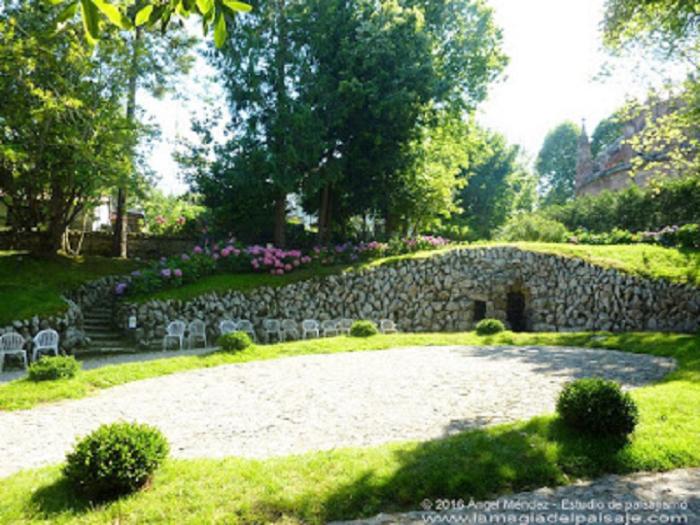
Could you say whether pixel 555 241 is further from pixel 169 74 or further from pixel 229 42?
pixel 169 74

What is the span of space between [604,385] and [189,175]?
17.8 m

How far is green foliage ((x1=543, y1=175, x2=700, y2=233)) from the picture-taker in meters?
19.8

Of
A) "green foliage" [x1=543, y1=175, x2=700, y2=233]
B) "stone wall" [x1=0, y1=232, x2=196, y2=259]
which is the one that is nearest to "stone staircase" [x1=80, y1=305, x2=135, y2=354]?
"stone wall" [x1=0, y1=232, x2=196, y2=259]

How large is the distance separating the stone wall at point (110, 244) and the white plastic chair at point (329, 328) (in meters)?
9.08

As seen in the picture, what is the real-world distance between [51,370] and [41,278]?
8.30 meters

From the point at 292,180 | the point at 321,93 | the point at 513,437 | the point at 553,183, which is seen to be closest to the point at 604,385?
the point at 513,437

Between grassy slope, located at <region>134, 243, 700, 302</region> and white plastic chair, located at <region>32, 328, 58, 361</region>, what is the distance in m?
3.16

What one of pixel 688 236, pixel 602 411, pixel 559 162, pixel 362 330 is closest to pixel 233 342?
pixel 362 330

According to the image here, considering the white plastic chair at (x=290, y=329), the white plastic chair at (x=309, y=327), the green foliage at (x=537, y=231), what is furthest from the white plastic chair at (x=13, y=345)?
the green foliage at (x=537, y=231)

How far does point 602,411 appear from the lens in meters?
5.21

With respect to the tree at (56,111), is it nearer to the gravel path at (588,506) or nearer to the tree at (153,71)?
the tree at (153,71)

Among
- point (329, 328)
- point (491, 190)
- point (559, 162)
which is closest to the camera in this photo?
point (329, 328)

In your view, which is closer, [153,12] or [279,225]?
[153,12]

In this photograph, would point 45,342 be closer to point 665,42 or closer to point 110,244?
point 110,244
